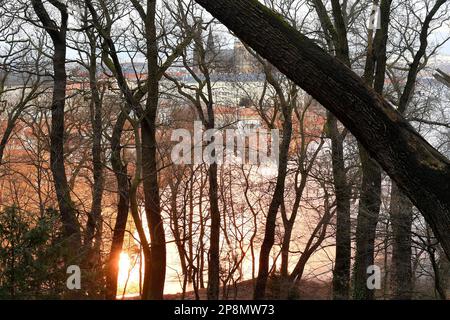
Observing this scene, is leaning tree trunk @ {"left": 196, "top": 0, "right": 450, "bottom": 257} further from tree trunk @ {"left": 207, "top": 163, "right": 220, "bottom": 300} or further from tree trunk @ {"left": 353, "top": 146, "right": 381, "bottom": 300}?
tree trunk @ {"left": 207, "top": 163, "right": 220, "bottom": 300}

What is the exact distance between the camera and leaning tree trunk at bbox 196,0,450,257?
4.28 metres

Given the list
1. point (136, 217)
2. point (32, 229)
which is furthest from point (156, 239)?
point (32, 229)

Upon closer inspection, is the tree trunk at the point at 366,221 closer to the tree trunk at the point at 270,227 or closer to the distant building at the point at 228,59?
the tree trunk at the point at 270,227

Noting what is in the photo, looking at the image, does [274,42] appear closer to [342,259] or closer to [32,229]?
[32,229]

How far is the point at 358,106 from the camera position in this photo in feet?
14.6

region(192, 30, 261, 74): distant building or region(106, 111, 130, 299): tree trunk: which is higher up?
region(192, 30, 261, 74): distant building

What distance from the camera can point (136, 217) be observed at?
10266 millimetres

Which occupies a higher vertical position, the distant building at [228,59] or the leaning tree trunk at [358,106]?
the distant building at [228,59]

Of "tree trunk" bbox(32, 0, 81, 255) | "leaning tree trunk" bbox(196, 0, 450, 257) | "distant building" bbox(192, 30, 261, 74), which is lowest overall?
"leaning tree trunk" bbox(196, 0, 450, 257)

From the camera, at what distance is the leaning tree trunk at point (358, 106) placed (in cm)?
428

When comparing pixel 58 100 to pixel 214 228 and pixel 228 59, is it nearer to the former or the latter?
pixel 214 228

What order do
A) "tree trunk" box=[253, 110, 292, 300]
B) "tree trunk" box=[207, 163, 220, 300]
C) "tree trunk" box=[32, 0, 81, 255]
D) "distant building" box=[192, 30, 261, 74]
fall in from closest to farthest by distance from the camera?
1. "tree trunk" box=[32, 0, 81, 255]
2. "tree trunk" box=[253, 110, 292, 300]
3. "tree trunk" box=[207, 163, 220, 300]
4. "distant building" box=[192, 30, 261, 74]

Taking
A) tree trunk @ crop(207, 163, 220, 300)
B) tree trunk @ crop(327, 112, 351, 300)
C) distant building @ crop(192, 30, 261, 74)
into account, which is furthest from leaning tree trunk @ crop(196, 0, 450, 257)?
tree trunk @ crop(207, 163, 220, 300)

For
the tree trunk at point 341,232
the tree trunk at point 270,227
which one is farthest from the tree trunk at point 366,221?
the tree trunk at point 270,227
